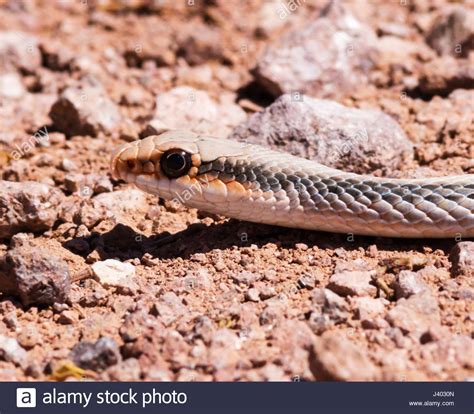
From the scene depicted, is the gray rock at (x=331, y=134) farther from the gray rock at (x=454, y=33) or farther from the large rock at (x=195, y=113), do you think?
the gray rock at (x=454, y=33)

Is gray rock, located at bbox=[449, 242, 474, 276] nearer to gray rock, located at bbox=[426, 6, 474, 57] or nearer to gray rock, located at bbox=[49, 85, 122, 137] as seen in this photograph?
gray rock, located at bbox=[49, 85, 122, 137]

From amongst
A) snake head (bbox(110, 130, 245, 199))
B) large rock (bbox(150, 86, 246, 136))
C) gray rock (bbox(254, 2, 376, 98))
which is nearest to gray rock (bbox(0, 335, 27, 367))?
snake head (bbox(110, 130, 245, 199))

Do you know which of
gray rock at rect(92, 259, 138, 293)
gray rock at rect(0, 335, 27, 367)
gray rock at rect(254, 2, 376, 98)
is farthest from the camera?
gray rock at rect(254, 2, 376, 98)

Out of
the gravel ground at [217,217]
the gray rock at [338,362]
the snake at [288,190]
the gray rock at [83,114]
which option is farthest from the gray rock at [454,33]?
the gray rock at [338,362]
